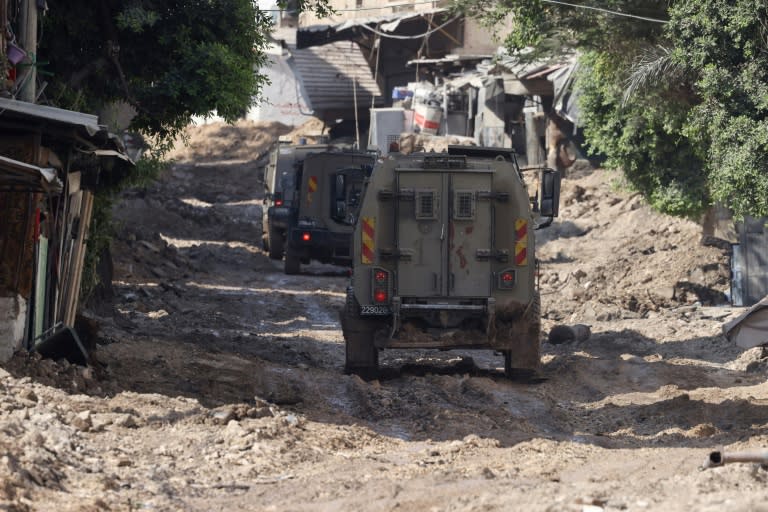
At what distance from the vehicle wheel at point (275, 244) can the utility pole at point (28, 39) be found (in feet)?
50.9

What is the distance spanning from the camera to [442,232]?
1309 cm

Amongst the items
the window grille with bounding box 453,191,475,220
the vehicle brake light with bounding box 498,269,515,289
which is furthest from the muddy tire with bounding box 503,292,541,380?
the window grille with bounding box 453,191,475,220

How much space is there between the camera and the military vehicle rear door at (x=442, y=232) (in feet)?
42.9

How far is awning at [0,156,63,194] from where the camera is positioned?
920cm

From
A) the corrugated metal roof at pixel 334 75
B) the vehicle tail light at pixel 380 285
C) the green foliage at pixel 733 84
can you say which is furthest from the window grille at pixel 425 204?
the corrugated metal roof at pixel 334 75

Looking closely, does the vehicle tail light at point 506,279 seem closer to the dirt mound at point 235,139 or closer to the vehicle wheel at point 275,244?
the vehicle wheel at point 275,244

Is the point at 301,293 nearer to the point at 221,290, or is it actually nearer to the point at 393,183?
the point at 221,290

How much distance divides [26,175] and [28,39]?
356 cm

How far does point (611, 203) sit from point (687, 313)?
1193cm

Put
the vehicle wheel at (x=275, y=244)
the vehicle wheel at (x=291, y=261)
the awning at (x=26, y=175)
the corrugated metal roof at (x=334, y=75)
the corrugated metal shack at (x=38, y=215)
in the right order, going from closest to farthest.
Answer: the awning at (x=26, y=175), the corrugated metal shack at (x=38, y=215), the vehicle wheel at (x=291, y=261), the vehicle wheel at (x=275, y=244), the corrugated metal roof at (x=334, y=75)

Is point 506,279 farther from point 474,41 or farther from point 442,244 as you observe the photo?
point 474,41

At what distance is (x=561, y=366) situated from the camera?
1478cm

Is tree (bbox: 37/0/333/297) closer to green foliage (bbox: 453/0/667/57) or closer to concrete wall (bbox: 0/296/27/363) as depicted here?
concrete wall (bbox: 0/296/27/363)

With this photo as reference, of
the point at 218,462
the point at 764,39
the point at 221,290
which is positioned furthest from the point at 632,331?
the point at 218,462
